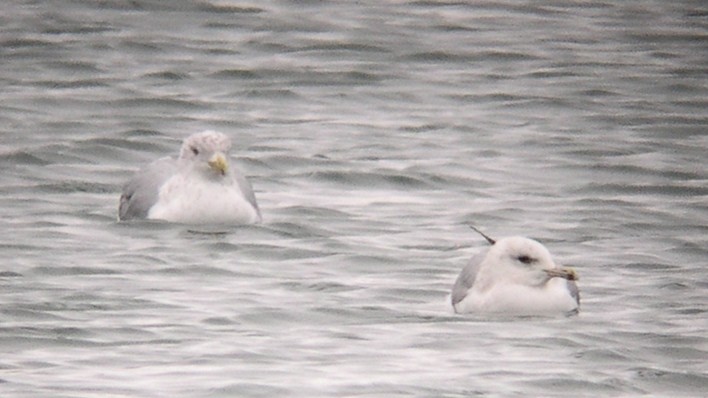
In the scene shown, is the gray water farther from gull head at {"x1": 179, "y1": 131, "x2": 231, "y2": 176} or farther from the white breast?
gull head at {"x1": 179, "y1": 131, "x2": 231, "y2": 176}

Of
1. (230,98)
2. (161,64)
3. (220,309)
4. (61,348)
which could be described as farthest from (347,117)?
(61,348)

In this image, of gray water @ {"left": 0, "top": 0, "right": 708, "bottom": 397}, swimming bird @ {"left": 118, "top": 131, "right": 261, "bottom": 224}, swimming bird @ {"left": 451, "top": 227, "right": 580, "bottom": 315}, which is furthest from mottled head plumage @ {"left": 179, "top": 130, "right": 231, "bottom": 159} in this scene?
swimming bird @ {"left": 451, "top": 227, "right": 580, "bottom": 315}

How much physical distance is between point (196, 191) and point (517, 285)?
3.50 metres

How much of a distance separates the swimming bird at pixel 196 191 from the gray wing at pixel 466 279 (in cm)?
279

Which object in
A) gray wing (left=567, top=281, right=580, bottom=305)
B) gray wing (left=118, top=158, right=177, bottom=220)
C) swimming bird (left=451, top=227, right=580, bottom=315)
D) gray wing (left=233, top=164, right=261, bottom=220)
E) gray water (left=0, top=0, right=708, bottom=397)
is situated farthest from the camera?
gray wing (left=233, top=164, right=261, bottom=220)

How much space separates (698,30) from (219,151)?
1194 cm

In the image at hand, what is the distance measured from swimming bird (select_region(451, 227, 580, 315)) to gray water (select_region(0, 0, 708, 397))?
0.19 meters

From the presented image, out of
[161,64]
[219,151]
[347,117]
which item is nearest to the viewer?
[219,151]

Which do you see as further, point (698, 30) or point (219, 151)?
point (698, 30)

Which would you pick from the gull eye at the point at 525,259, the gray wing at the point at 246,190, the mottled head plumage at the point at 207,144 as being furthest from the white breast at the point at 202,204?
the gull eye at the point at 525,259

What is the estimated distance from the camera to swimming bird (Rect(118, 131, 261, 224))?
621 inches

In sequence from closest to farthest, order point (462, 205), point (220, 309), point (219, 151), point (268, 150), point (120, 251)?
point (220, 309) < point (120, 251) < point (219, 151) < point (462, 205) < point (268, 150)

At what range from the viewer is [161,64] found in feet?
79.8

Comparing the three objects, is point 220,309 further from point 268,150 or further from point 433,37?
point 433,37
